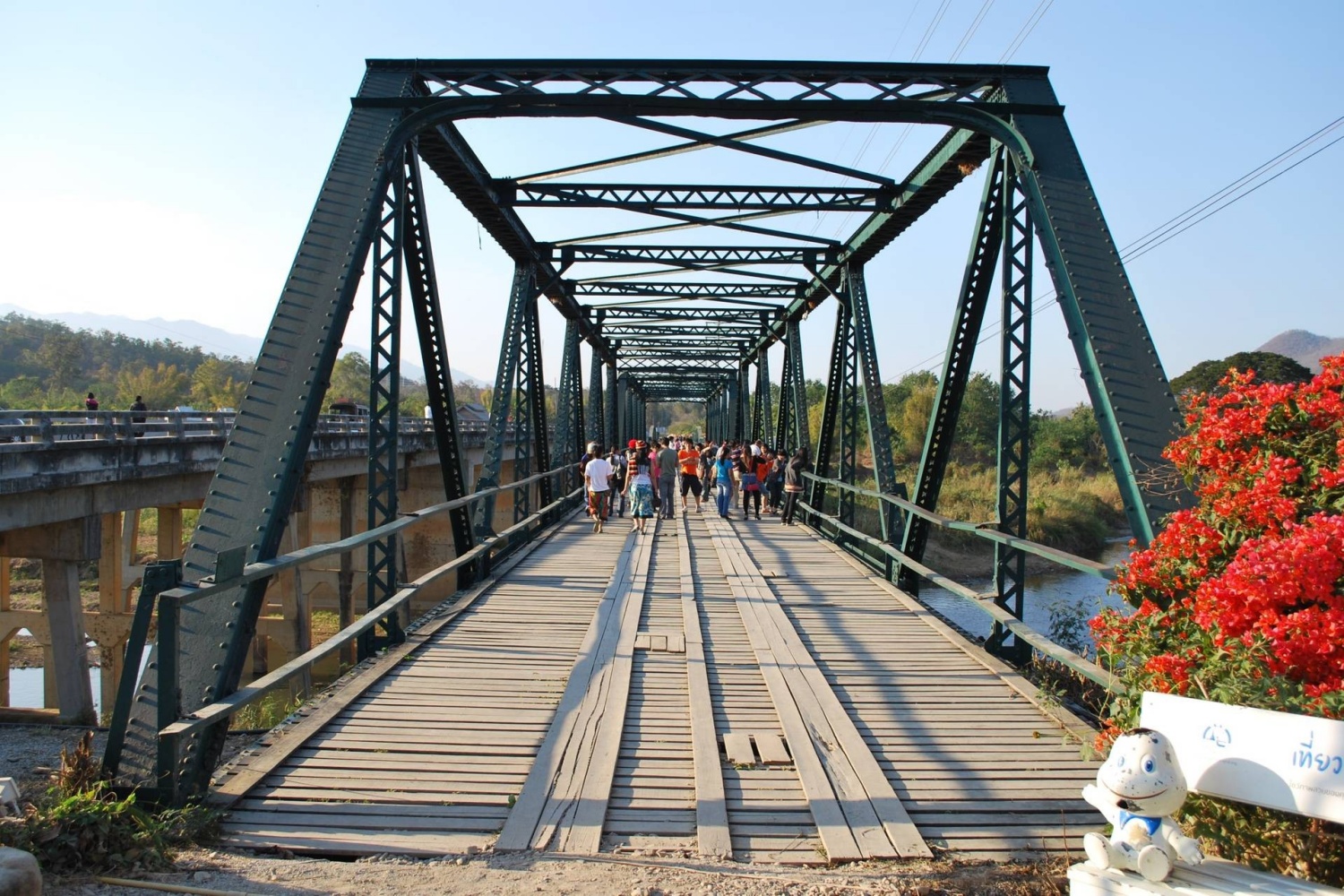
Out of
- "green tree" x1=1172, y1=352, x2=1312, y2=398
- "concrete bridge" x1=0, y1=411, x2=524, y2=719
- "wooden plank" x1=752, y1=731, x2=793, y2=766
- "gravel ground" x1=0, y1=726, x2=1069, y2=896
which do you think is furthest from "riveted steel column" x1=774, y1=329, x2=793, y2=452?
"green tree" x1=1172, y1=352, x2=1312, y2=398

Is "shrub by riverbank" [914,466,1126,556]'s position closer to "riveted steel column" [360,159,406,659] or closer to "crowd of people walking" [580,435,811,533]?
"crowd of people walking" [580,435,811,533]

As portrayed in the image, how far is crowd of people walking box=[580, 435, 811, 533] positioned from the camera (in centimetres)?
1548

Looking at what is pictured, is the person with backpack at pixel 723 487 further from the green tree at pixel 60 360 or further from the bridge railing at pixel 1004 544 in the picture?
the green tree at pixel 60 360

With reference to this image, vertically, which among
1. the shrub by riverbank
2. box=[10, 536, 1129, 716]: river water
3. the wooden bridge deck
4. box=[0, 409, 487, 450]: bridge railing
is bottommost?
box=[10, 536, 1129, 716]: river water

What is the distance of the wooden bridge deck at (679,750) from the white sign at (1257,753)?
0.96 meters

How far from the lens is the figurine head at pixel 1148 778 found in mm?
2943

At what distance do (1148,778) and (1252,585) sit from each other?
71 cm

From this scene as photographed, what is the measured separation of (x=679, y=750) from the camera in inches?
194

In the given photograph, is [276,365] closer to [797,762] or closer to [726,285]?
[797,762]

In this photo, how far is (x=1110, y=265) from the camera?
20.8 feet

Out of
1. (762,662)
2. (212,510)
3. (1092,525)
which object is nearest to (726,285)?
(762,662)

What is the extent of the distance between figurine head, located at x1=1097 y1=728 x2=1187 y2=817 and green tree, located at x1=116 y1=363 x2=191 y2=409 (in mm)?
77955

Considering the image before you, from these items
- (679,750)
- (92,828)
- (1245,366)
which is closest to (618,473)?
(679,750)

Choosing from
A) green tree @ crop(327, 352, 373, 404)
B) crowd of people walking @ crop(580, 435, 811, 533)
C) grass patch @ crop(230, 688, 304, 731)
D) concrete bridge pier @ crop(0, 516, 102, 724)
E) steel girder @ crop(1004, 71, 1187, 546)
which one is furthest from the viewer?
green tree @ crop(327, 352, 373, 404)
